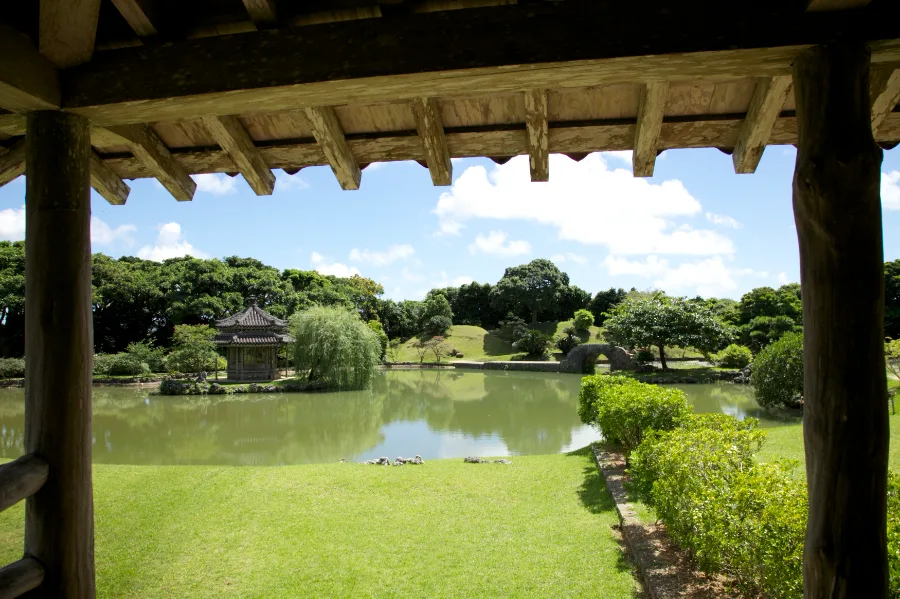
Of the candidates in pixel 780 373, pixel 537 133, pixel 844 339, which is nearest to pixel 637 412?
pixel 537 133

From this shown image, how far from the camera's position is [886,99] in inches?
86.0

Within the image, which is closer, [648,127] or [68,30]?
[68,30]

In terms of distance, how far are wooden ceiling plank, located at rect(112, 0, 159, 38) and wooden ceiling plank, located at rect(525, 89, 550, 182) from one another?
4.56ft

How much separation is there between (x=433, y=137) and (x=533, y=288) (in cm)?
3574

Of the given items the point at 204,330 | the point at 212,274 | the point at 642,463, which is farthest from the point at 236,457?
the point at 212,274

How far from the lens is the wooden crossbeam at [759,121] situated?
82.7 inches

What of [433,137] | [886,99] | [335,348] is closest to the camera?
[886,99]

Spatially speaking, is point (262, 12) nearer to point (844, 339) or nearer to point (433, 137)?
point (433, 137)

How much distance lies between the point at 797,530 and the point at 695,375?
1926 cm

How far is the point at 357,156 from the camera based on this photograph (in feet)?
9.04

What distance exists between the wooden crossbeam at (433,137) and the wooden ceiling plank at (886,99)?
5.58ft

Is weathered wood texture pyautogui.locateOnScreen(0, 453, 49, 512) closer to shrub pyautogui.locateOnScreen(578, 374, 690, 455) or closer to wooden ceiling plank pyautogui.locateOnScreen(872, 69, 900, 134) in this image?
wooden ceiling plank pyautogui.locateOnScreen(872, 69, 900, 134)

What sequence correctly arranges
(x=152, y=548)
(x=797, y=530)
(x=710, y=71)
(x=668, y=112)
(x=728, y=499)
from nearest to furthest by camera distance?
1. (x=710, y=71)
2. (x=668, y=112)
3. (x=797, y=530)
4. (x=728, y=499)
5. (x=152, y=548)

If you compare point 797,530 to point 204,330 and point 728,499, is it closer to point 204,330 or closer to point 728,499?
point 728,499
